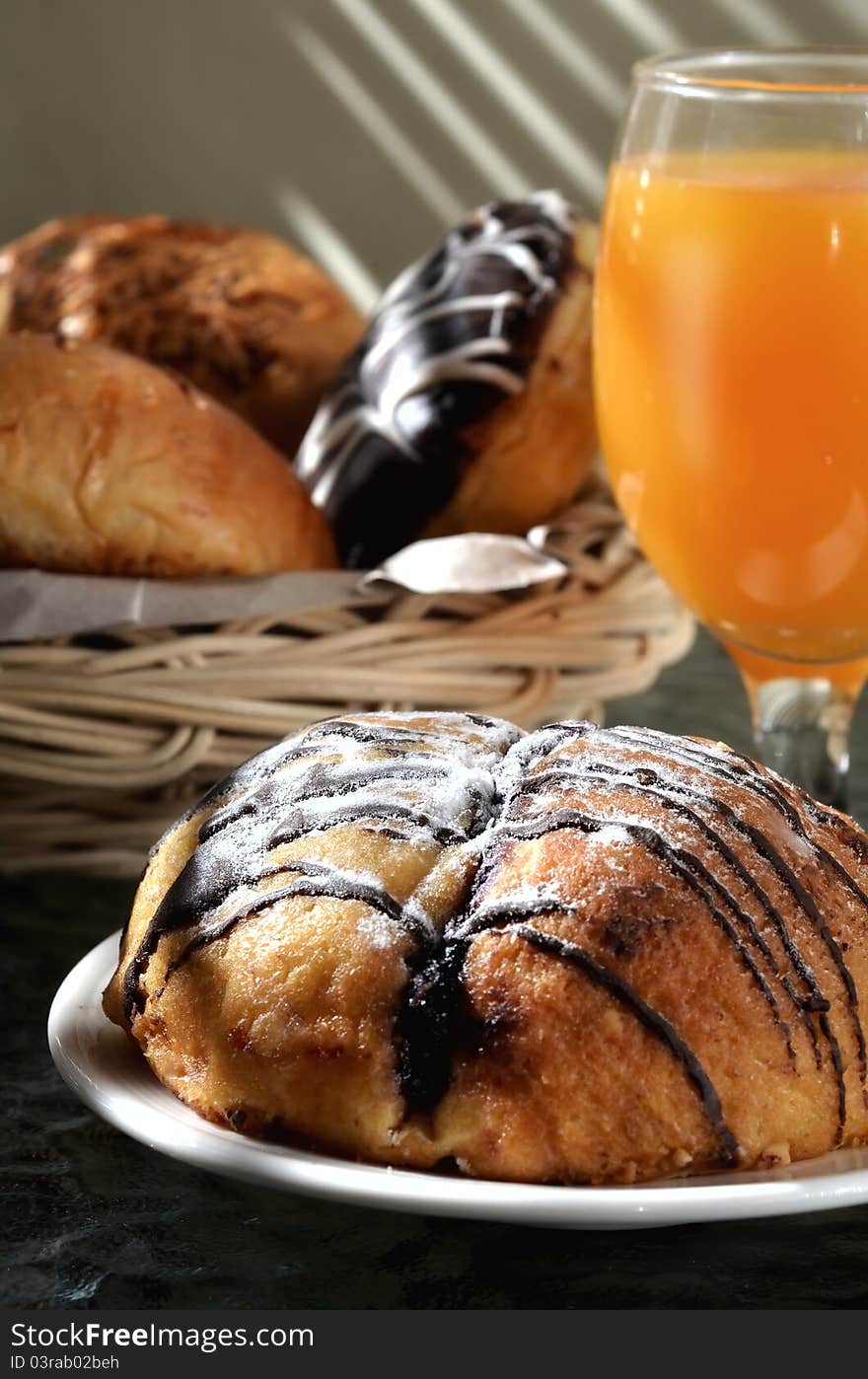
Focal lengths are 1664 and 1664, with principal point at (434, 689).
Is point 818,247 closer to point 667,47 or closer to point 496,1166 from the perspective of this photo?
point 496,1166

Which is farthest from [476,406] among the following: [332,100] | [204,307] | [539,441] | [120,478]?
[332,100]

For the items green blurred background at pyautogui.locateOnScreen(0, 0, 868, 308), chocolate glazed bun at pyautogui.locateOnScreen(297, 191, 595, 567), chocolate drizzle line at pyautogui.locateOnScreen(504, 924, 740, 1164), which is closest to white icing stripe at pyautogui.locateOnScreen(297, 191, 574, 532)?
chocolate glazed bun at pyautogui.locateOnScreen(297, 191, 595, 567)

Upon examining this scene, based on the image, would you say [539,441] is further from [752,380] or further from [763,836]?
[763,836]

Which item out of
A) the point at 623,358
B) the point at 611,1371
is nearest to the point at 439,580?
the point at 623,358

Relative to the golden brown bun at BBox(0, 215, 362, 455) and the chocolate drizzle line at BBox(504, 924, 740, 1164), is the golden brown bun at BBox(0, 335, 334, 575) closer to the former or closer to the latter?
the golden brown bun at BBox(0, 215, 362, 455)

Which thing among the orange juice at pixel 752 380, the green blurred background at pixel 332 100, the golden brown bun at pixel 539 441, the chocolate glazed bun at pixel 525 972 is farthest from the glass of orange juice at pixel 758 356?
the green blurred background at pixel 332 100

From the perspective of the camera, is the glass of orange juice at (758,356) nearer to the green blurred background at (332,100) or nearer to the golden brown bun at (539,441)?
the golden brown bun at (539,441)
